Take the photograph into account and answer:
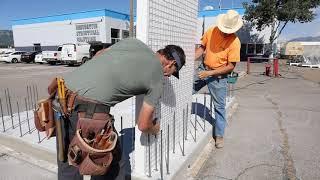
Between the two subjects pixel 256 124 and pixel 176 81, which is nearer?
pixel 176 81

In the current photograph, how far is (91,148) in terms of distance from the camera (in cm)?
210

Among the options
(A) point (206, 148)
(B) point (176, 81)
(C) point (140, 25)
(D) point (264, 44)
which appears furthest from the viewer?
(D) point (264, 44)

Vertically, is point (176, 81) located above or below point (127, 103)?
above

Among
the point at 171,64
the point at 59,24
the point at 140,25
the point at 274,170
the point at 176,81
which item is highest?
the point at 59,24

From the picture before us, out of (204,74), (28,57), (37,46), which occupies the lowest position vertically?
(28,57)

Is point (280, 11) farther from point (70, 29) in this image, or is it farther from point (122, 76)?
point (122, 76)

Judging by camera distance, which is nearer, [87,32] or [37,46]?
[87,32]

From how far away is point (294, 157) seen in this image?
12.7 feet

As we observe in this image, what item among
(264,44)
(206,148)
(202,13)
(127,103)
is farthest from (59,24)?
(206,148)

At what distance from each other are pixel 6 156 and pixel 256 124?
13.5ft

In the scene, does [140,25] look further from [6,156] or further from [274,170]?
[6,156]

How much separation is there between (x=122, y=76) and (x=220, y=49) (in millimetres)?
2393

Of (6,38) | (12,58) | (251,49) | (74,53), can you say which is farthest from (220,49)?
(6,38)

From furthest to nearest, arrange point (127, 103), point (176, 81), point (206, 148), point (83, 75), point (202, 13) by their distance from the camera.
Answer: point (202, 13) < point (127, 103) < point (206, 148) < point (176, 81) < point (83, 75)
